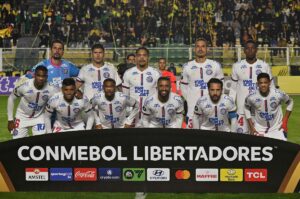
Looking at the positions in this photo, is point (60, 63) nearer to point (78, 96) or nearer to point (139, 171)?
point (78, 96)

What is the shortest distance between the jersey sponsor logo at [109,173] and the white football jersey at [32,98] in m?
4.45

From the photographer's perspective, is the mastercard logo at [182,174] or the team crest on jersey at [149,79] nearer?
the mastercard logo at [182,174]

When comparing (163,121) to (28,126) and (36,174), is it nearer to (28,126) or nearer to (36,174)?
(28,126)

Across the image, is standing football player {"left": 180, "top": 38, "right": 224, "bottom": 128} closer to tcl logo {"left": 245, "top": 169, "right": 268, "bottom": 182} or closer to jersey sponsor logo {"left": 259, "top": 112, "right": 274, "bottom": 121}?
jersey sponsor logo {"left": 259, "top": 112, "right": 274, "bottom": 121}

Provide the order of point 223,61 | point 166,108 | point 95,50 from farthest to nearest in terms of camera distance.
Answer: point 223,61 < point 95,50 < point 166,108

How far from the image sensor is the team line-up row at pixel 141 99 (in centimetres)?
1036

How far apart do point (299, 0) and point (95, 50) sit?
89.2 ft

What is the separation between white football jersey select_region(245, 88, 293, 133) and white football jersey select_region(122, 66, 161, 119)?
1.69 meters

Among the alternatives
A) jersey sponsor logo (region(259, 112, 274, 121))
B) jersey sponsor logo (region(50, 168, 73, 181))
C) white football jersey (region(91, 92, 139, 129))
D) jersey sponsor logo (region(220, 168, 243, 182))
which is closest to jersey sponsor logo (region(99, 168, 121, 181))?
jersey sponsor logo (region(50, 168, 73, 181))

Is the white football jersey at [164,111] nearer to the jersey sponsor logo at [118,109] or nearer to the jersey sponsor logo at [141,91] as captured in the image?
the jersey sponsor logo at [118,109]

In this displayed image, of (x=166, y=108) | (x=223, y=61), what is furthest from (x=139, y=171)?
(x=223, y=61)

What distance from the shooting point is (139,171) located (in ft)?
21.0

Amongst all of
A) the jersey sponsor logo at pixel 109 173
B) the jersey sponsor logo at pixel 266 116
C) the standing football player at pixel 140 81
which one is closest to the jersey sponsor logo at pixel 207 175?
the jersey sponsor logo at pixel 109 173

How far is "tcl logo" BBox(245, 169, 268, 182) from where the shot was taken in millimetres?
6363
